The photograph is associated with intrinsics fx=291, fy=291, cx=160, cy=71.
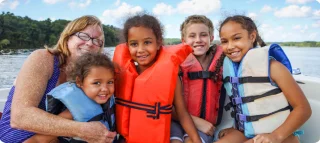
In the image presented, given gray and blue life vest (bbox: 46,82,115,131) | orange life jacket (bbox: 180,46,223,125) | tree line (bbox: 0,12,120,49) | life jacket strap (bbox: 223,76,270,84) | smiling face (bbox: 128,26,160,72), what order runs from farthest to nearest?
tree line (bbox: 0,12,120,49)
orange life jacket (bbox: 180,46,223,125)
smiling face (bbox: 128,26,160,72)
life jacket strap (bbox: 223,76,270,84)
gray and blue life vest (bbox: 46,82,115,131)

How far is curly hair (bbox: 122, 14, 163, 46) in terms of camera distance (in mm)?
2586

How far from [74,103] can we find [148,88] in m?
0.62

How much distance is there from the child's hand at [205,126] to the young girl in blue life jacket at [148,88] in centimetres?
19

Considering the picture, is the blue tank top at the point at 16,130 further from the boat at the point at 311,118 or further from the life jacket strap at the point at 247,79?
the boat at the point at 311,118

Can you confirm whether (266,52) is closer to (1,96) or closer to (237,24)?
(237,24)

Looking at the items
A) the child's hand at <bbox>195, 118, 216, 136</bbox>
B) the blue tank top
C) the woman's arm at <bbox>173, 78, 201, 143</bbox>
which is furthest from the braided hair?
the blue tank top

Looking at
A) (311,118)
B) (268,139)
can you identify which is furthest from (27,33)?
(268,139)

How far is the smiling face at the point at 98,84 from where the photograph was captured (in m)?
2.37

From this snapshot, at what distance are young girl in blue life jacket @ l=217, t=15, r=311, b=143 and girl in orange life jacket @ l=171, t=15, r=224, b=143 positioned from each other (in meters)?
0.26

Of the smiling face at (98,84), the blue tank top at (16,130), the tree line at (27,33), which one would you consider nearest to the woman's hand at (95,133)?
the smiling face at (98,84)

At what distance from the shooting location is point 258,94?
242 cm

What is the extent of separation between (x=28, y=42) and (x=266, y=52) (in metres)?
29.2

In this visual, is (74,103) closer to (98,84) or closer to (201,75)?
(98,84)

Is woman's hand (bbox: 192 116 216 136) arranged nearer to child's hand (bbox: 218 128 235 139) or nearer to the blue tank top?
child's hand (bbox: 218 128 235 139)
